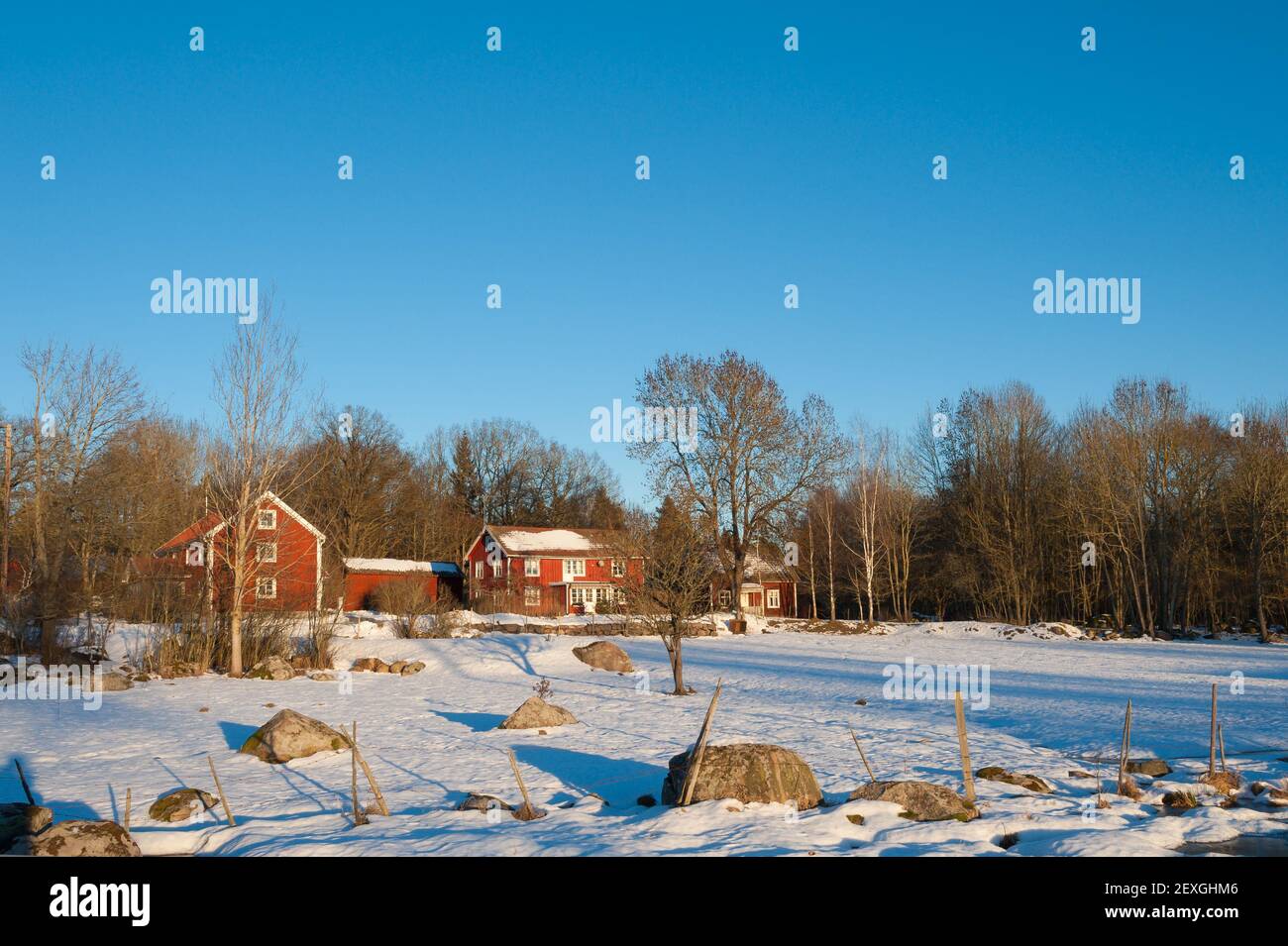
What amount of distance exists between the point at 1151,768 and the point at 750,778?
245 inches

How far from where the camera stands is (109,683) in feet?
79.1

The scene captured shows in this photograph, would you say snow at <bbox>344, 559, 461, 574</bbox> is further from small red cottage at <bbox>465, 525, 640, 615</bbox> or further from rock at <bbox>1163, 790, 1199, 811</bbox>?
rock at <bbox>1163, 790, 1199, 811</bbox>

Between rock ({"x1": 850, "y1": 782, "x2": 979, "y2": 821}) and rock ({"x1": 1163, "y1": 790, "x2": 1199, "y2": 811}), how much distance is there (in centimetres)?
260

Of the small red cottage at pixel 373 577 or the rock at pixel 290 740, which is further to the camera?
the small red cottage at pixel 373 577

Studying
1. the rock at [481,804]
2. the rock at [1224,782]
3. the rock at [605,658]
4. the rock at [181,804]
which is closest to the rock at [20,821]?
the rock at [181,804]

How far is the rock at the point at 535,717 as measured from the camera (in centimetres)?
1845

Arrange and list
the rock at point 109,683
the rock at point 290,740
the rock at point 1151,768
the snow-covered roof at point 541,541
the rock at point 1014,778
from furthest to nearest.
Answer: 1. the snow-covered roof at point 541,541
2. the rock at point 109,683
3. the rock at point 290,740
4. the rock at point 1151,768
5. the rock at point 1014,778

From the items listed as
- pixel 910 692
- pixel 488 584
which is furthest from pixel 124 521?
pixel 910 692

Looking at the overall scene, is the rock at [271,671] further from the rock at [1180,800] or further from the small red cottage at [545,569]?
the small red cottage at [545,569]

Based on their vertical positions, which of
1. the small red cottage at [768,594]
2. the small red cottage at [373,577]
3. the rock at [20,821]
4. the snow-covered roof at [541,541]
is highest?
the snow-covered roof at [541,541]

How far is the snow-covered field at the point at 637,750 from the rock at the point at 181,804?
9.6 inches

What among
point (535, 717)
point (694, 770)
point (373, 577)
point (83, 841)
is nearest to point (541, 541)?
point (373, 577)

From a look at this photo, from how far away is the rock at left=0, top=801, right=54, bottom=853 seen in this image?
9820 mm
